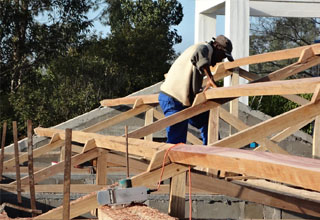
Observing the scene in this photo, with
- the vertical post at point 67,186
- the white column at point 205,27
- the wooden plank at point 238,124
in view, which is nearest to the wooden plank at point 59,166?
the vertical post at point 67,186

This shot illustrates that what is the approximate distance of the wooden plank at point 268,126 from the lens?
5.02 m

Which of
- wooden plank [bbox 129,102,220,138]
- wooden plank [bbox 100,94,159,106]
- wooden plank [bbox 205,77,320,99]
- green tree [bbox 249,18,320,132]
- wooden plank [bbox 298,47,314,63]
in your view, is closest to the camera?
wooden plank [bbox 205,77,320,99]

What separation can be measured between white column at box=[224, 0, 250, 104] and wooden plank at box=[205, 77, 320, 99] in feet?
18.9

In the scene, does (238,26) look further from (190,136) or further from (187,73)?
(187,73)

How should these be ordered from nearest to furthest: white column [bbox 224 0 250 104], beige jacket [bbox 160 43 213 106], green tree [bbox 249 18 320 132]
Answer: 1. beige jacket [bbox 160 43 213 106]
2. white column [bbox 224 0 250 104]
3. green tree [bbox 249 18 320 132]

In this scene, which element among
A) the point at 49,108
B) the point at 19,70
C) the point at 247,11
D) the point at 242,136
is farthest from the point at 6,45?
the point at 242,136

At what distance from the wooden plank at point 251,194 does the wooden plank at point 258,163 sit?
1.08 ft

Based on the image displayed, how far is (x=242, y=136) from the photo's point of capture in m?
Result: 5.06

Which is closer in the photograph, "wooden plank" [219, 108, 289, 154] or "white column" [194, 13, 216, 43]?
"wooden plank" [219, 108, 289, 154]

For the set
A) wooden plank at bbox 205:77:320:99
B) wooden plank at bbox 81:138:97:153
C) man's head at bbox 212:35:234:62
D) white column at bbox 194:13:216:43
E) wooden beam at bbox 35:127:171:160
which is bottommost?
wooden plank at bbox 81:138:97:153

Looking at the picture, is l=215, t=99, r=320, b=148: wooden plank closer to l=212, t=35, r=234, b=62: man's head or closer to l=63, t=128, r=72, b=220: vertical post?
l=63, t=128, r=72, b=220: vertical post

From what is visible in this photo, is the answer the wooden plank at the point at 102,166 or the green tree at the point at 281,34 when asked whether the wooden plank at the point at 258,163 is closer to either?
the wooden plank at the point at 102,166

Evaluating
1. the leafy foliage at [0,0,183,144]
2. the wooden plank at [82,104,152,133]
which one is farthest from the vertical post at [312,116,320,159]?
the leafy foliage at [0,0,183,144]

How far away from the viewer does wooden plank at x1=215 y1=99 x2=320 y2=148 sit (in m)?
5.02
